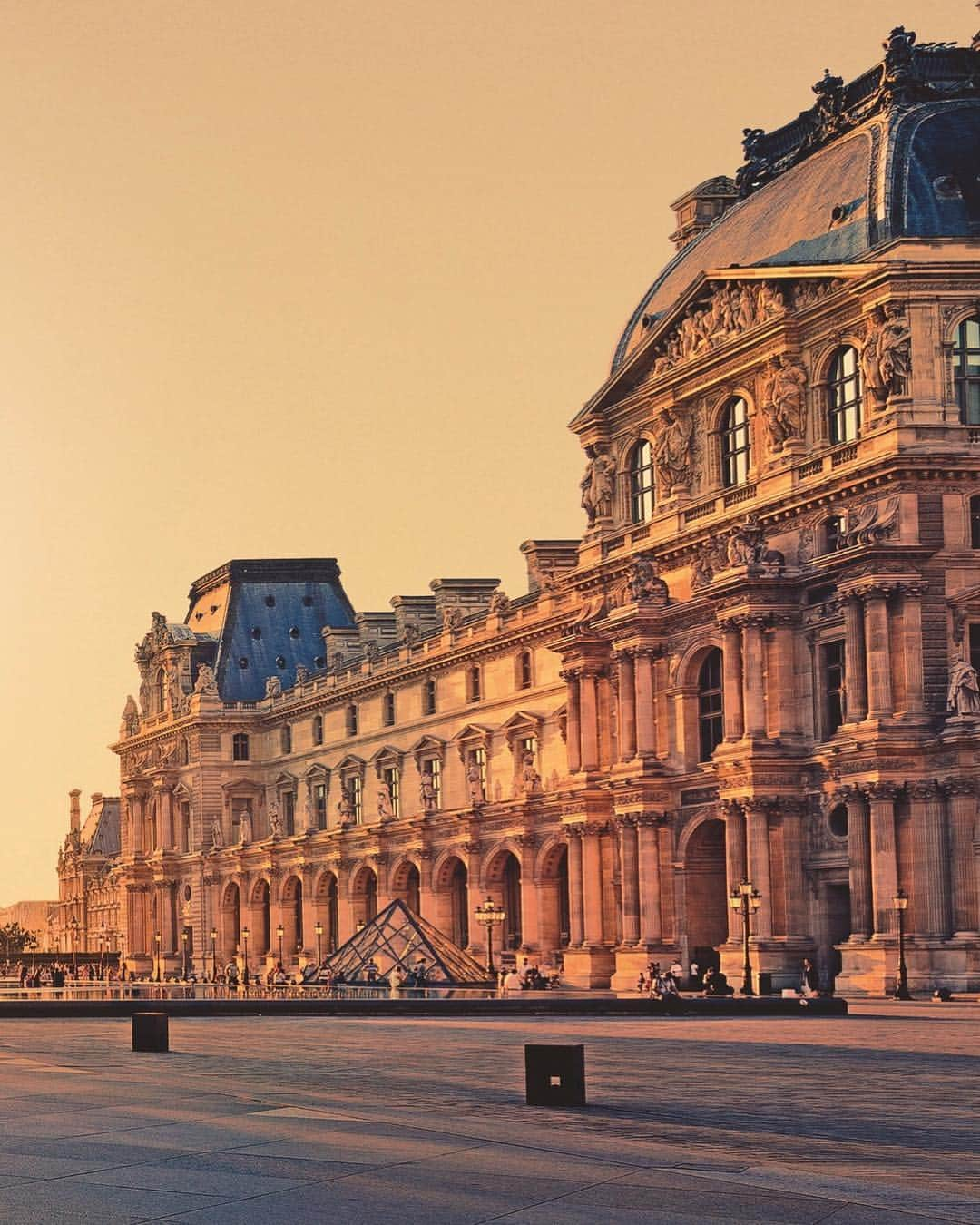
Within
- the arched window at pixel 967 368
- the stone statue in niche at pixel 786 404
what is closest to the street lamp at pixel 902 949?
the arched window at pixel 967 368

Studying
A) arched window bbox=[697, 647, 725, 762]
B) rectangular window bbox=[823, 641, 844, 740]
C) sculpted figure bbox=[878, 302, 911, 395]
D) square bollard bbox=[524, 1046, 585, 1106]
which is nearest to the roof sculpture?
sculpted figure bbox=[878, 302, 911, 395]

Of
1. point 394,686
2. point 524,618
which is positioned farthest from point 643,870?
point 394,686

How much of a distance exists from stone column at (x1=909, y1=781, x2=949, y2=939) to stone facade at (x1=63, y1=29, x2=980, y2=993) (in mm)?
76

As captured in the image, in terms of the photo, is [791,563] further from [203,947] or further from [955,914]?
[203,947]

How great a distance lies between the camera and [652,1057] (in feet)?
111

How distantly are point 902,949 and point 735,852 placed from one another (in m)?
9.15

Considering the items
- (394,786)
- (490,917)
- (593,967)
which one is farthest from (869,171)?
(394,786)

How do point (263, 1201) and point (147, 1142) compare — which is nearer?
point (263, 1201)

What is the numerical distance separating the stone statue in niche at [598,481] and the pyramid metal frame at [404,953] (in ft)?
56.9

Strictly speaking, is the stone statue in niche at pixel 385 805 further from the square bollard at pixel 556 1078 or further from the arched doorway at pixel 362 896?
the square bollard at pixel 556 1078

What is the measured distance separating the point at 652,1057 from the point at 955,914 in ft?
94.1

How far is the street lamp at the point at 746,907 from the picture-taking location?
6375 centimetres

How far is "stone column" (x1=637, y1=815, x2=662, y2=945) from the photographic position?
240ft

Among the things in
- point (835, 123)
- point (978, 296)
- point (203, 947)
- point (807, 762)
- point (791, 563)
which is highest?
point (835, 123)
